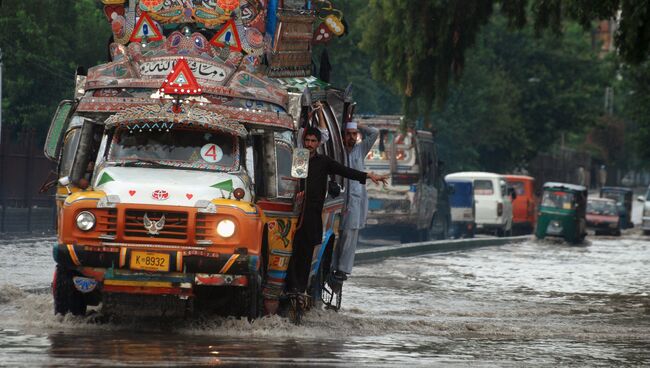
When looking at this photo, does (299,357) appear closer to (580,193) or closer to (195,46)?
(195,46)

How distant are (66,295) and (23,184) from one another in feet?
83.2

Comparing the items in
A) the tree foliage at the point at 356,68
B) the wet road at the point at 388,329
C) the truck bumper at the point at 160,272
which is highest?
the tree foliage at the point at 356,68

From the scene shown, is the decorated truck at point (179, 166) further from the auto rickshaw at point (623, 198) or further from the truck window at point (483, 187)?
the auto rickshaw at point (623, 198)

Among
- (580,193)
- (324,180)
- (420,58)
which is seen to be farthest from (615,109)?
(324,180)

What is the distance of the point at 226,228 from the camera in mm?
12586

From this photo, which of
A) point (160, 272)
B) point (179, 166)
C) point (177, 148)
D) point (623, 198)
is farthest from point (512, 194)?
point (160, 272)

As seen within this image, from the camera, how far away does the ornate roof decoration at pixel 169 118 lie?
1316 centimetres

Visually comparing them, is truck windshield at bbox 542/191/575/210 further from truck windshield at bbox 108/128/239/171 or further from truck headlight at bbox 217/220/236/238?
truck headlight at bbox 217/220/236/238

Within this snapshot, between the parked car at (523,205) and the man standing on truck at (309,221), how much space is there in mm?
44104

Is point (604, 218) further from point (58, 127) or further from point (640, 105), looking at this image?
point (58, 127)

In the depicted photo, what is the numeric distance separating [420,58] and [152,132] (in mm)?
15919

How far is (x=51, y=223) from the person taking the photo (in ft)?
122

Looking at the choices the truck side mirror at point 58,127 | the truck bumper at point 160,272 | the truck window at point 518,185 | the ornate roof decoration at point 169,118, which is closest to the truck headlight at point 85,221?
the truck bumper at point 160,272

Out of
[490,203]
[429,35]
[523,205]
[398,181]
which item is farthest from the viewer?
→ [523,205]
